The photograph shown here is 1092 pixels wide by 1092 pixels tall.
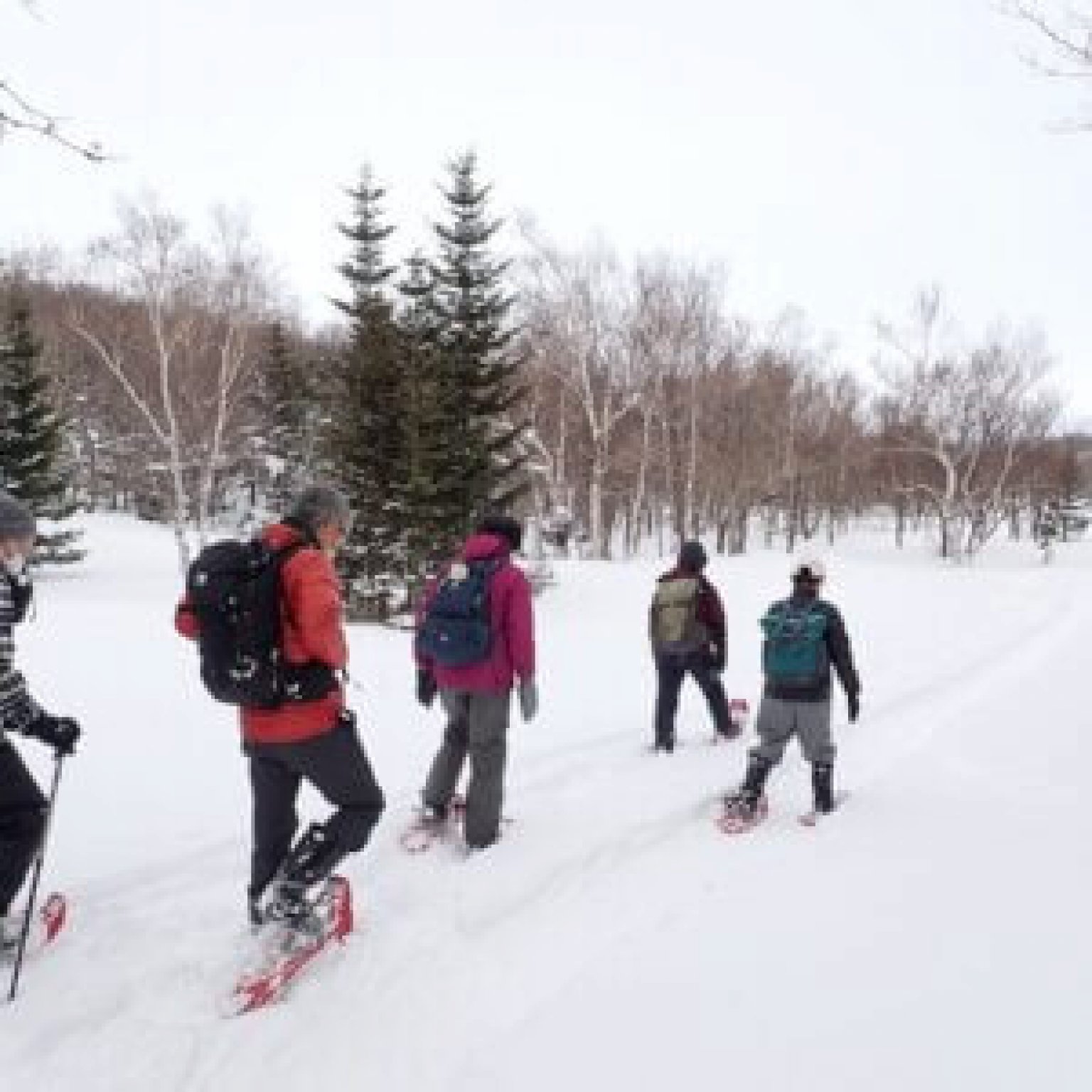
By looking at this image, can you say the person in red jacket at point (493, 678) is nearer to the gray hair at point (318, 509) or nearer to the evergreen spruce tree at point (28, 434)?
the gray hair at point (318, 509)

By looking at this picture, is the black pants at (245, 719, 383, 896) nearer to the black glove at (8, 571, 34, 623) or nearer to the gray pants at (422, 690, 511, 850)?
the black glove at (8, 571, 34, 623)

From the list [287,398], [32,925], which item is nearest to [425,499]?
[32,925]

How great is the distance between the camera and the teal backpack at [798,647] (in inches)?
281

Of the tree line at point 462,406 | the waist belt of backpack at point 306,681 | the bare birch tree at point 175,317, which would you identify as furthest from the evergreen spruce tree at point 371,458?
the waist belt of backpack at point 306,681

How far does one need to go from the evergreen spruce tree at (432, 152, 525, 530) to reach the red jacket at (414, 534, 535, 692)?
1537 centimetres

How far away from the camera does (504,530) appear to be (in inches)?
249

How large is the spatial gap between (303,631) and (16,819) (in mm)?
1545

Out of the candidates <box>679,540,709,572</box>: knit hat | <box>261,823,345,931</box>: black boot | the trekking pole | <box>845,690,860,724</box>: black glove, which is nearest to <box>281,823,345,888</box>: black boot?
<box>261,823,345,931</box>: black boot

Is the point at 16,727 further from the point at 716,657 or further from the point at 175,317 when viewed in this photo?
the point at 175,317

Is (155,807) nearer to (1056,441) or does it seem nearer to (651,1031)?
(651,1031)

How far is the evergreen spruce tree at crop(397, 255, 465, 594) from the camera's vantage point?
21.1 metres

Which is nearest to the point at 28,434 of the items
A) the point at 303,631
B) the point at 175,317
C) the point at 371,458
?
the point at 175,317

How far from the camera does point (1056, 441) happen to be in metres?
63.7

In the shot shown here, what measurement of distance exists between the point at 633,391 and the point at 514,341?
195 inches
